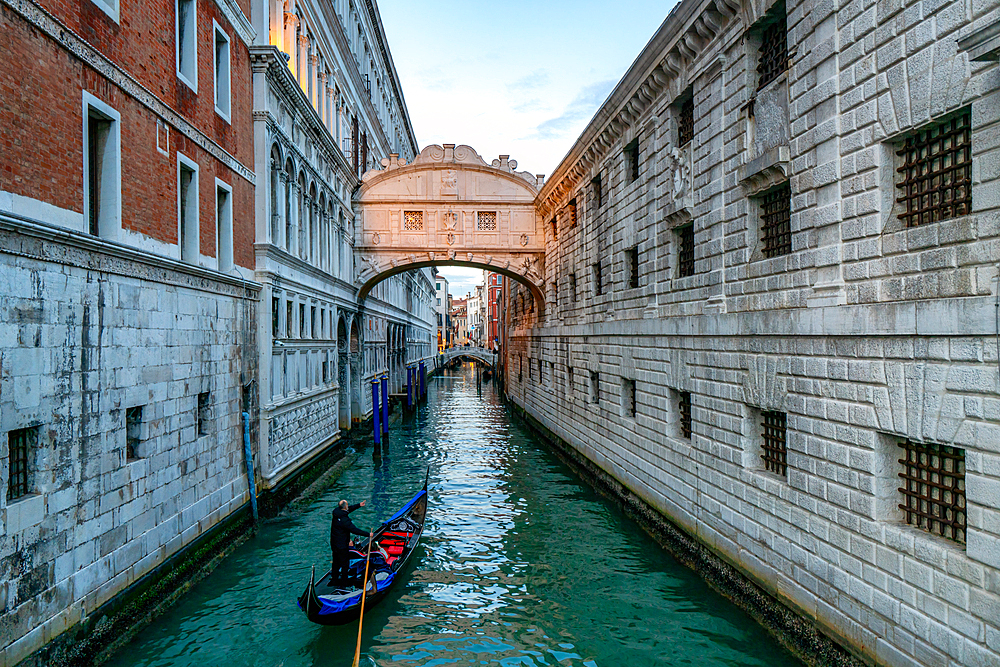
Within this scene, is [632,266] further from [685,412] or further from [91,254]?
[91,254]

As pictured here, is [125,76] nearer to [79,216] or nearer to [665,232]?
[79,216]

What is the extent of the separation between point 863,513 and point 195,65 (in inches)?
431

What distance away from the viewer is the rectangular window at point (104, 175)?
25.8 ft

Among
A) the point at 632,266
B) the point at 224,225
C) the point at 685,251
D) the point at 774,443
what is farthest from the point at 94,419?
the point at 632,266

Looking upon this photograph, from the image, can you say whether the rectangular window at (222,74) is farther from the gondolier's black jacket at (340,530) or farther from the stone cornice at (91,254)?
the gondolier's black jacket at (340,530)

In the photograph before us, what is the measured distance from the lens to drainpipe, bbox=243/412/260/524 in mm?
12023

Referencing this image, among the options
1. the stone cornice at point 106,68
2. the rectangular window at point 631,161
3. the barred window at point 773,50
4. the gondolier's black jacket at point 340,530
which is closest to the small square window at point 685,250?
the barred window at point 773,50

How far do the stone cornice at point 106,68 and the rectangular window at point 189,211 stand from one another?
526mm

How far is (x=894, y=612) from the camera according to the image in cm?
570

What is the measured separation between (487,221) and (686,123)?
1257cm

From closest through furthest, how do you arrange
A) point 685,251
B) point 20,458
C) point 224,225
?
point 20,458
point 685,251
point 224,225

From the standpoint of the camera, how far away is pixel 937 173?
5613 millimetres

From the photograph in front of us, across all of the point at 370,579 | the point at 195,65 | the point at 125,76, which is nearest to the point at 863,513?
the point at 370,579

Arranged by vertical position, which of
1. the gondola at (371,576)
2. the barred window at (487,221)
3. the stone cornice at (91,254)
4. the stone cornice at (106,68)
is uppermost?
the barred window at (487,221)
